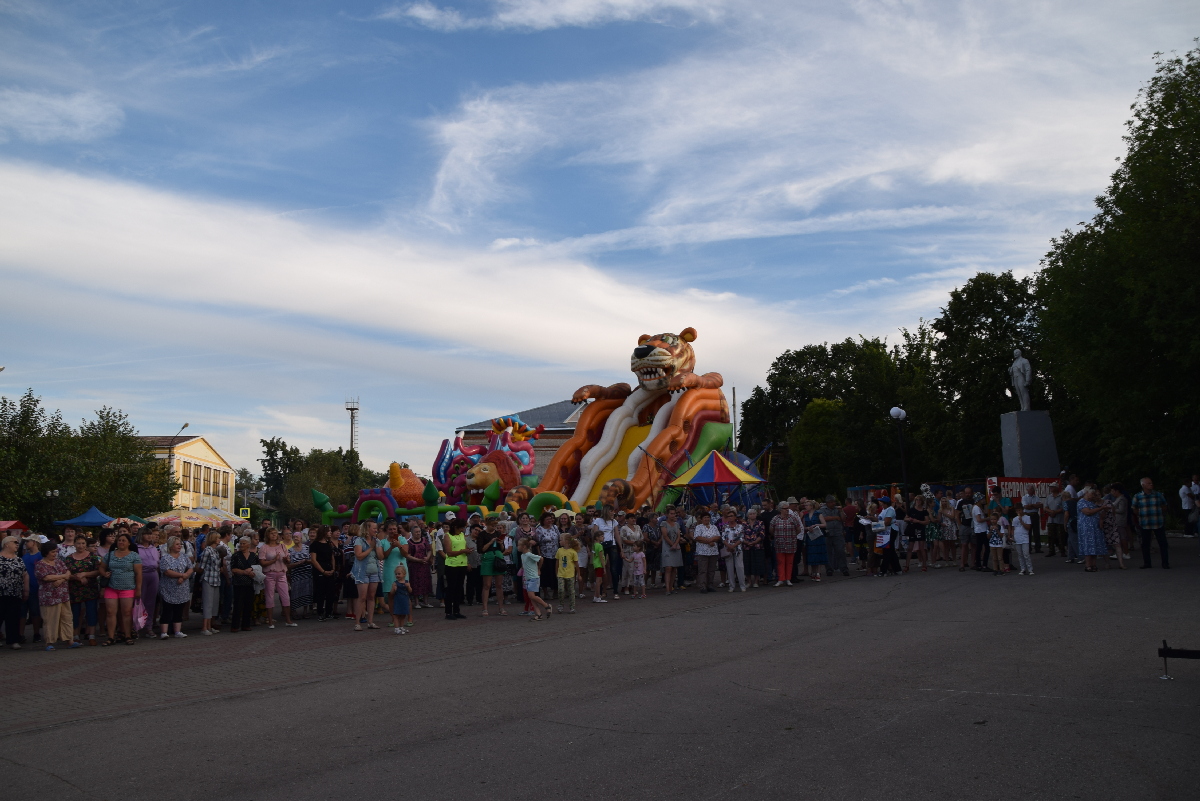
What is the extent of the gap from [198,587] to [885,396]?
44.8 metres

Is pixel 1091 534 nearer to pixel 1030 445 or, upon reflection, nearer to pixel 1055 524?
pixel 1055 524

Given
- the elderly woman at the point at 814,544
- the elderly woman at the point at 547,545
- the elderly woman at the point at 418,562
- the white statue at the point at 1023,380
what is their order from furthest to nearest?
the white statue at the point at 1023,380 < the elderly woman at the point at 814,544 < the elderly woman at the point at 547,545 < the elderly woman at the point at 418,562

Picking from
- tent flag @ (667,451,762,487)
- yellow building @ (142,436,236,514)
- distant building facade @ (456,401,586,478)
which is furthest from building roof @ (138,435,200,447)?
tent flag @ (667,451,762,487)

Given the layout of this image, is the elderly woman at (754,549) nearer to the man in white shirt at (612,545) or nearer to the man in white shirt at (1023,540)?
the man in white shirt at (612,545)

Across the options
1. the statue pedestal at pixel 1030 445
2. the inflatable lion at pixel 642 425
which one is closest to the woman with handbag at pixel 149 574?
the inflatable lion at pixel 642 425

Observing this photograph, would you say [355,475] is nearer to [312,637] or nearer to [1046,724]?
[312,637]

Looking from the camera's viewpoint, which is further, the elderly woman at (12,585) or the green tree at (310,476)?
the green tree at (310,476)

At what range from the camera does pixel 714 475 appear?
23875 mm

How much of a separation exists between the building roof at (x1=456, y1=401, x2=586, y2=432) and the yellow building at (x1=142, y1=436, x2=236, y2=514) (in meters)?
22.6

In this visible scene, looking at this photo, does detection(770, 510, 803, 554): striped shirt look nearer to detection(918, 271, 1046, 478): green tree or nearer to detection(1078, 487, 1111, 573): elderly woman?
detection(1078, 487, 1111, 573): elderly woman

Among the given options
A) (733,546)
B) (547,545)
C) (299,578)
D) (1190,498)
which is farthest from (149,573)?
(1190,498)

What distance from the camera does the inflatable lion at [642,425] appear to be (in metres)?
27.7

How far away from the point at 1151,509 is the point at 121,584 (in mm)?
16179

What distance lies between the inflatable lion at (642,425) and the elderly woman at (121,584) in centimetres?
1541
